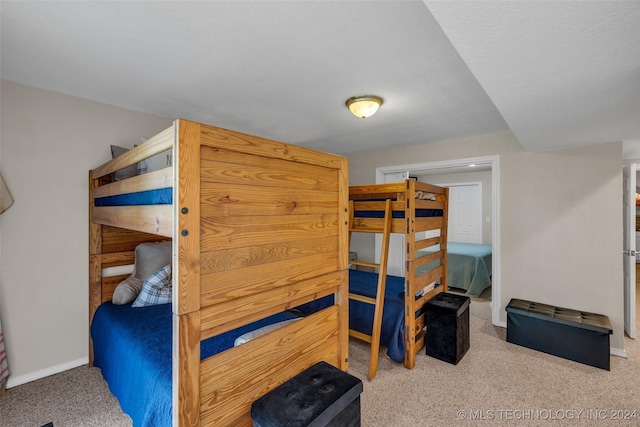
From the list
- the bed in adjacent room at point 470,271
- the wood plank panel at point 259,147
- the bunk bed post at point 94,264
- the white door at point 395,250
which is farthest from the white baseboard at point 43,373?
the bed in adjacent room at point 470,271

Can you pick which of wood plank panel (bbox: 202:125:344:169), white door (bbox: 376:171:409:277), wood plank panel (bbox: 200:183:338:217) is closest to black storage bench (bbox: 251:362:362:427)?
wood plank panel (bbox: 200:183:338:217)

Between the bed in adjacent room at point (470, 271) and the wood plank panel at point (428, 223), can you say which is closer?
the wood plank panel at point (428, 223)

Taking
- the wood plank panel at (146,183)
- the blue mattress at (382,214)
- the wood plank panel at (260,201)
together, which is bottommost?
the blue mattress at (382,214)

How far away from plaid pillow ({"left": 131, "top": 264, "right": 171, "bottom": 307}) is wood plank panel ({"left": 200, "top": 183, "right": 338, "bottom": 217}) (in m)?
1.58

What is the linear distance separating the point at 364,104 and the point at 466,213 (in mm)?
5337

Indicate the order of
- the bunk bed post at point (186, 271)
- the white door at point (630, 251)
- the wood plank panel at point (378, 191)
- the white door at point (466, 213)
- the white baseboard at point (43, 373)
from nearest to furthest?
1. the bunk bed post at point (186, 271)
2. the white baseboard at point (43, 373)
3. the wood plank panel at point (378, 191)
4. the white door at point (630, 251)
5. the white door at point (466, 213)

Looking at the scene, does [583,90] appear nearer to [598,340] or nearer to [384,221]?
[384,221]

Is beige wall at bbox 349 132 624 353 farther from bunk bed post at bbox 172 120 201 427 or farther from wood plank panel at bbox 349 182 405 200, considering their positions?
bunk bed post at bbox 172 120 201 427

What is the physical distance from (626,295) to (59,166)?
5.67 m

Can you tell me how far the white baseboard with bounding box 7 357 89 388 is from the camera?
7.07ft

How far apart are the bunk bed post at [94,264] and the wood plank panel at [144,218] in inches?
24.4

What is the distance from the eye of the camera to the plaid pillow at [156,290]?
7.27ft

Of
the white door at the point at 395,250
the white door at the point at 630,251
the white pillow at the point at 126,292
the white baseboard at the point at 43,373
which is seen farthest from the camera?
the white door at the point at 395,250

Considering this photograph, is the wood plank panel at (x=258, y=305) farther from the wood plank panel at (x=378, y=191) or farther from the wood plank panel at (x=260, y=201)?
the wood plank panel at (x=378, y=191)
